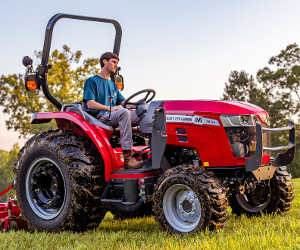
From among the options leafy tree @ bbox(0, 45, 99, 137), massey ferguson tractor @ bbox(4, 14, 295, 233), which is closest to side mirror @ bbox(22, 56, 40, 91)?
massey ferguson tractor @ bbox(4, 14, 295, 233)

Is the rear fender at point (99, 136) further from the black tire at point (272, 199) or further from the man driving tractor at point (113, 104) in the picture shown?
the black tire at point (272, 199)

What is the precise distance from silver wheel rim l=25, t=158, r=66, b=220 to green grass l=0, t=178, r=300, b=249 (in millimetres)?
365

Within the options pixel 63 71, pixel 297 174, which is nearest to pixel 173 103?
pixel 63 71

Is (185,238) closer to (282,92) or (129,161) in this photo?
(129,161)

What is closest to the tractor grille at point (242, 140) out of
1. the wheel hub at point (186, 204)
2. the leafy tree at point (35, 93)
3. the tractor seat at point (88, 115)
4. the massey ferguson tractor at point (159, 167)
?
the massey ferguson tractor at point (159, 167)

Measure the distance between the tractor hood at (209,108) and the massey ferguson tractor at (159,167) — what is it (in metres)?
0.01

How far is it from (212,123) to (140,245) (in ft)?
4.90

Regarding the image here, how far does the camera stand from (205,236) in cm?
446

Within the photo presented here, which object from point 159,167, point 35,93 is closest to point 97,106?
point 159,167

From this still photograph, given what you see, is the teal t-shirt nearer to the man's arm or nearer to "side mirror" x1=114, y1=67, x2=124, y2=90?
the man's arm

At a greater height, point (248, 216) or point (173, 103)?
point (173, 103)

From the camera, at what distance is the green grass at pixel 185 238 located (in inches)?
159

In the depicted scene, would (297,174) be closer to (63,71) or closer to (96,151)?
(63,71)

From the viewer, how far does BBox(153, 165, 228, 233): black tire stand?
460 cm
